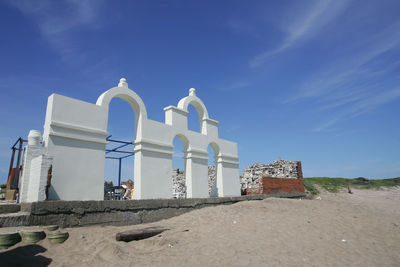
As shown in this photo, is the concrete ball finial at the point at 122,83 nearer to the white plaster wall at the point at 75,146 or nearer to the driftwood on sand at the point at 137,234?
the white plaster wall at the point at 75,146

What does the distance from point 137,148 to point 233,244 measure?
4625 mm

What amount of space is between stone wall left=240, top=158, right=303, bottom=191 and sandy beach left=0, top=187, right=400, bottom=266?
8.59 meters

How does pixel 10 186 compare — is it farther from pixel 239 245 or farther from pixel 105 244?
pixel 239 245

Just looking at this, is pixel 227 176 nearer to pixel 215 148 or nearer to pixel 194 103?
pixel 215 148

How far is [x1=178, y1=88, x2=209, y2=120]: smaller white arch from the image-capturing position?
11.3m

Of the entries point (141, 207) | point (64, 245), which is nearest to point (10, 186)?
point (141, 207)

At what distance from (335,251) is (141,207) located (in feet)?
17.5

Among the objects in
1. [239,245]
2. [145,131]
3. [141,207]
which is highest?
[145,131]

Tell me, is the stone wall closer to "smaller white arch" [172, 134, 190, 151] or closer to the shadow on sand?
"smaller white arch" [172, 134, 190, 151]

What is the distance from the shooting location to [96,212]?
6.71m

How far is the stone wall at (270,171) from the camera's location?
713 inches

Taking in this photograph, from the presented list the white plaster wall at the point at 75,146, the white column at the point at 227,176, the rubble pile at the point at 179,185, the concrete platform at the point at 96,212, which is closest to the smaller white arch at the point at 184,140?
the white column at the point at 227,176

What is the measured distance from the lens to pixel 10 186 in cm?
931

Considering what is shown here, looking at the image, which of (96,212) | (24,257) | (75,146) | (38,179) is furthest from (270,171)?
(24,257)
